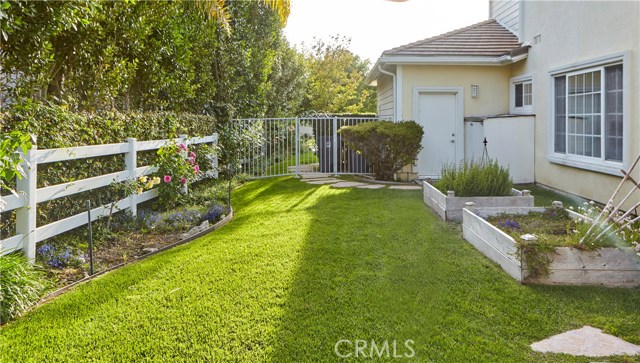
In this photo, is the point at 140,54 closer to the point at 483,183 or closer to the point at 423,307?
the point at 483,183

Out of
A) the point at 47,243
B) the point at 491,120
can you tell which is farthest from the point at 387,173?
the point at 47,243

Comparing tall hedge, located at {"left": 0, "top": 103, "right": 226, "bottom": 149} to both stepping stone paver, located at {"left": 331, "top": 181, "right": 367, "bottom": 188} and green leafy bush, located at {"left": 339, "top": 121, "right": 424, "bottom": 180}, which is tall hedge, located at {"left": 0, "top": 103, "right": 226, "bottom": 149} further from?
green leafy bush, located at {"left": 339, "top": 121, "right": 424, "bottom": 180}

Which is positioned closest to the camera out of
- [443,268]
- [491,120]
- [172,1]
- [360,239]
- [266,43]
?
[443,268]

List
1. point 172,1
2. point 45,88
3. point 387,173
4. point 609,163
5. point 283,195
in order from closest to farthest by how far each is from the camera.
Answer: point 45,88
point 609,163
point 172,1
point 283,195
point 387,173

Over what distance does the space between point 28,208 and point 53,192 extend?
586 millimetres

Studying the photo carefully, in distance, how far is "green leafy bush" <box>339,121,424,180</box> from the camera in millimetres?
11523

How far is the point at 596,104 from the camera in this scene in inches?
331

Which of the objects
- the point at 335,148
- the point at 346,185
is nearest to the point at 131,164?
the point at 346,185

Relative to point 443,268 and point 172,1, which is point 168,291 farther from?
point 172,1

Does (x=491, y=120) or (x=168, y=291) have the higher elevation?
(x=491, y=120)

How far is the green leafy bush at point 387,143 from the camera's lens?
11.5m

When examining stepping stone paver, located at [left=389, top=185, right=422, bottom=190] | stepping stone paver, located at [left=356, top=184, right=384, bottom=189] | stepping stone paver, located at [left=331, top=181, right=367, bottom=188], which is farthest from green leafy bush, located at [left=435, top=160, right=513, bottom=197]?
stepping stone paver, located at [left=331, top=181, right=367, bottom=188]

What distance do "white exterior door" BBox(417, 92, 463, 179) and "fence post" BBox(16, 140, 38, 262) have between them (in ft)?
30.6

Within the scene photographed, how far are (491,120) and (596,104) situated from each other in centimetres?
303
